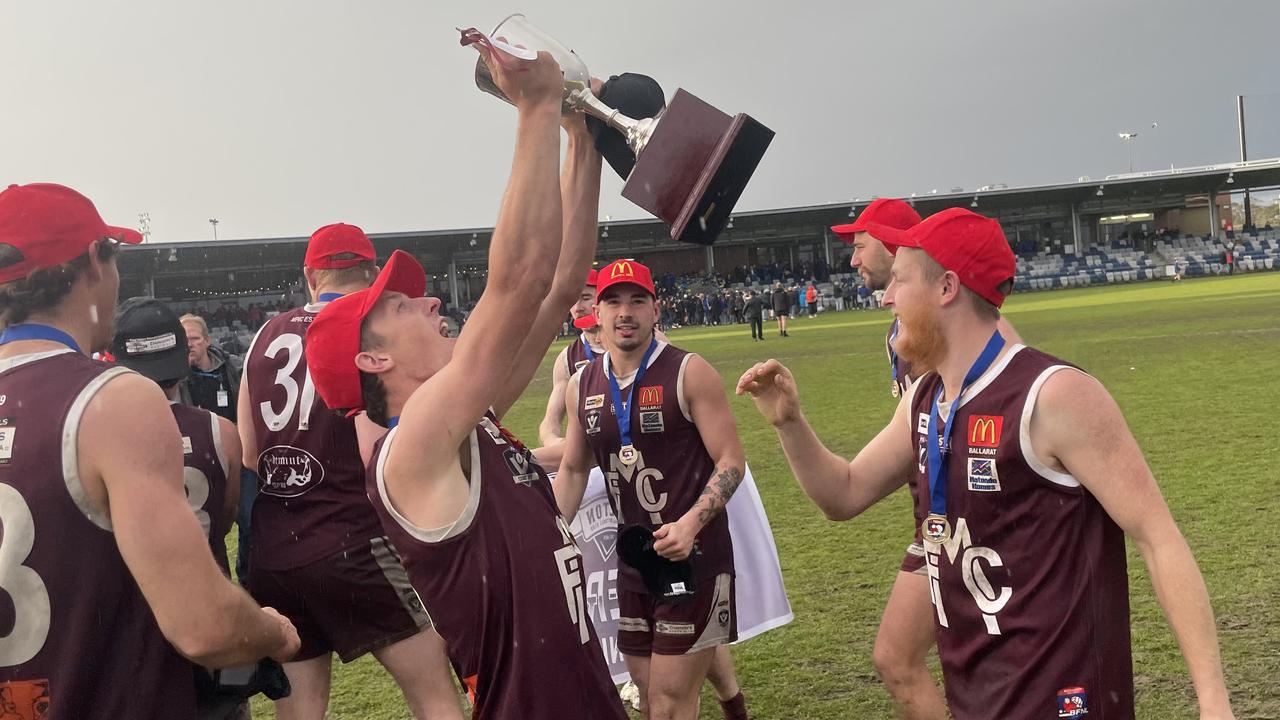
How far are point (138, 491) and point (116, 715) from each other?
0.66 m

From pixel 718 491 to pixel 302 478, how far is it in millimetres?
1873

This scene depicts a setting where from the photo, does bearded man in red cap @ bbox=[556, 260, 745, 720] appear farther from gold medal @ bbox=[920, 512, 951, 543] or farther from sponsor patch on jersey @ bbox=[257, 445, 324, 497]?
gold medal @ bbox=[920, 512, 951, 543]

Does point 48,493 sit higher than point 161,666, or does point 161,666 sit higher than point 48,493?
point 48,493

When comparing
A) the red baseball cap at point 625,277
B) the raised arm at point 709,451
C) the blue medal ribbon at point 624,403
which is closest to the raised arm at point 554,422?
the blue medal ribbon at point 624,403

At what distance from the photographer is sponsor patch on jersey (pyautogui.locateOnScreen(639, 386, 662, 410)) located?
517 cm

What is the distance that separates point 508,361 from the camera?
8.02 feet

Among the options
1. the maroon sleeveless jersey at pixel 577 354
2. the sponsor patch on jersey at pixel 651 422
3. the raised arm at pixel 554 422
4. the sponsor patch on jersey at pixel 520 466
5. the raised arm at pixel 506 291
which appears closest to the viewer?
the raised arm at pixel 506 291

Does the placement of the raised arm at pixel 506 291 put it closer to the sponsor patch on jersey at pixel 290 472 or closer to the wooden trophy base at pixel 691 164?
the wooden trophy base at pixel 691 164

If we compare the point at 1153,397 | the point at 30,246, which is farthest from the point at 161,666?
the point at 1153,397

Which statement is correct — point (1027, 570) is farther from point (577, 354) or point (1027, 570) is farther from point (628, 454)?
point (577, 354)

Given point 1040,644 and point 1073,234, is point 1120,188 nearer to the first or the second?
point 1073,234

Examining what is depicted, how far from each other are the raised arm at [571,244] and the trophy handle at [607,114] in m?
0.27

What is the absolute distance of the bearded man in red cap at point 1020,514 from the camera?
2.69m

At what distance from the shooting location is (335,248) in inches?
189
